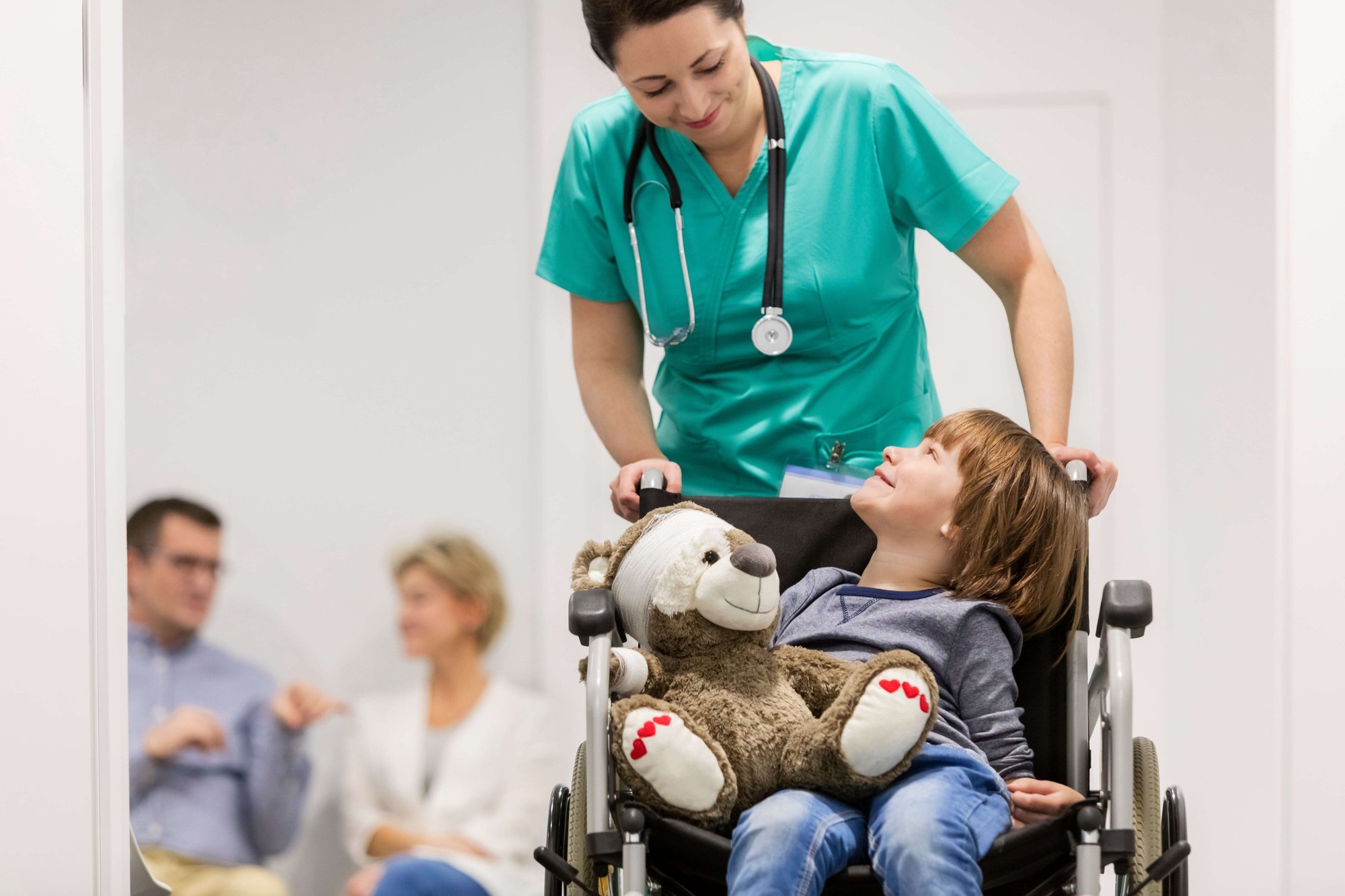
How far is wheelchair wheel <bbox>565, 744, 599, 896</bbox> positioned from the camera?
4.05ft

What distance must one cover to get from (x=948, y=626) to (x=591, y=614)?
14.5 inches

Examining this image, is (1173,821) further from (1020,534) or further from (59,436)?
(59,436)

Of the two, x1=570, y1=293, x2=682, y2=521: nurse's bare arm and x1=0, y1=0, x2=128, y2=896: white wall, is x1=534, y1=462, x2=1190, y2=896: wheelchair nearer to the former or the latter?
x1=570, y1=293, x2=682, y2=521: nurse's bare arm

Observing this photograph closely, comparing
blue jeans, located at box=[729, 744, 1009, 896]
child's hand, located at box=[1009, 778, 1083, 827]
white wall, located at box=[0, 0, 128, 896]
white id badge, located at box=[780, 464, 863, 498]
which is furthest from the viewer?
white wall, located at box=[0, 0, 128, 896]

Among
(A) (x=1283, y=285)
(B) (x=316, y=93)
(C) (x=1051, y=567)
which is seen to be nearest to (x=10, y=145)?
(B) (x=316, y=93)

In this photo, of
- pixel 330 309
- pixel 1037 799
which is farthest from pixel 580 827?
pixel 330 309

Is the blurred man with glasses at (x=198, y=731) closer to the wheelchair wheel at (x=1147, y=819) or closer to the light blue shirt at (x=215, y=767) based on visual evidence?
the light blue shirt at (x=215, y=767)

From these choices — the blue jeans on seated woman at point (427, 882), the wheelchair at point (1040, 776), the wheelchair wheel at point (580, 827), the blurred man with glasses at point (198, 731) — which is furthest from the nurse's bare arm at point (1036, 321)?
the blurred man with glasses at point (198, 731)

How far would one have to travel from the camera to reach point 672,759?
110cm

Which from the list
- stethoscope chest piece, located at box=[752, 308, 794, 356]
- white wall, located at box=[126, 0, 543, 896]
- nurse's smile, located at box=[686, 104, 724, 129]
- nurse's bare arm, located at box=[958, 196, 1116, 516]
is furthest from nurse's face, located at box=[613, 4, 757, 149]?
white wall, located at box=[126, 0, 543, 896]

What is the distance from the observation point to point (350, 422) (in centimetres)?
234

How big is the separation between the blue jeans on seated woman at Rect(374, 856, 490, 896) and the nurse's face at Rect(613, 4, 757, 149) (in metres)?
1.35

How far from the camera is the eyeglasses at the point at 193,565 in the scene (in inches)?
89.3

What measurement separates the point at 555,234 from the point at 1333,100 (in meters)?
1.12
